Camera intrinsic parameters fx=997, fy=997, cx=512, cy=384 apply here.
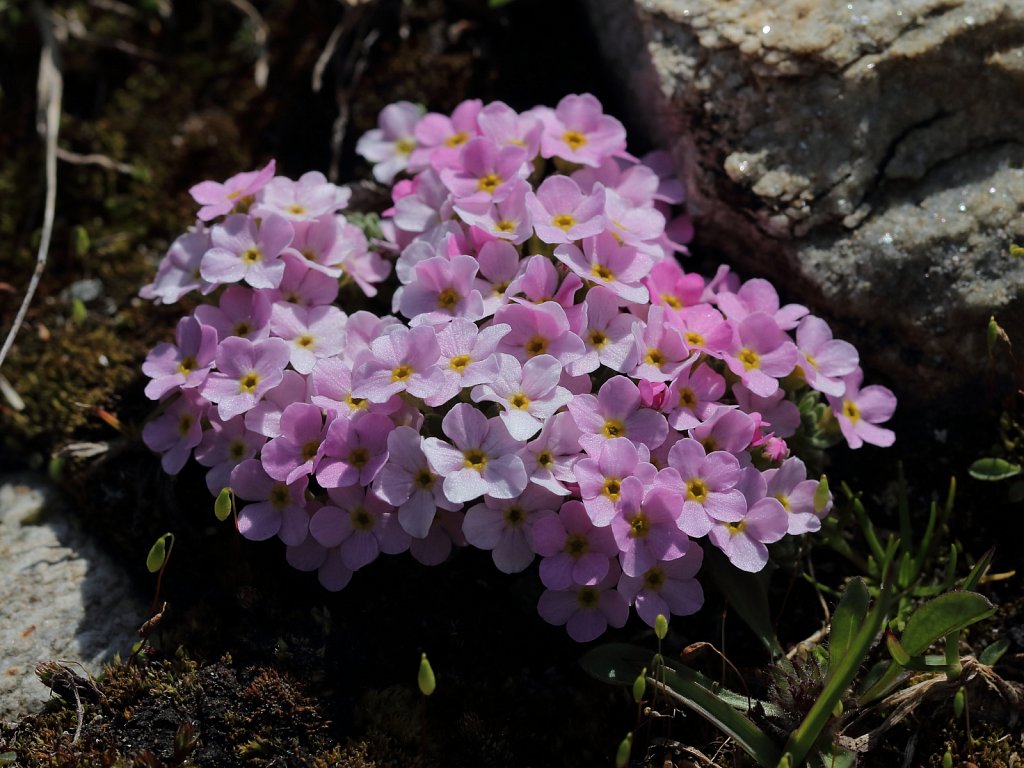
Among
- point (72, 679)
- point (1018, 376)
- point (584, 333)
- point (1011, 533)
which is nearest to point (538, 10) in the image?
point (584, 333)

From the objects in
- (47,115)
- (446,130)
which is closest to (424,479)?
(446,130)

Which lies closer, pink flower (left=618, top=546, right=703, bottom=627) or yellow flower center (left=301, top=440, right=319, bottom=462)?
pink flower (left=618, top=546, right=703, bottom=627)

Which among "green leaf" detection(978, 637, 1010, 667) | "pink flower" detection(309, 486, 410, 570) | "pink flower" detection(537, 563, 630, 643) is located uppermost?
"pink flower" detection(309, 486, 410, 570)

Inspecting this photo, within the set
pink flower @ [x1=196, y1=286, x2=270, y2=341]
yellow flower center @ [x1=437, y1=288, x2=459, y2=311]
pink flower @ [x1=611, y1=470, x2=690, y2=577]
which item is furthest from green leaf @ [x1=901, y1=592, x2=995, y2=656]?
pink flower @ [x1=196, y1=286, x2=270, y2=341]

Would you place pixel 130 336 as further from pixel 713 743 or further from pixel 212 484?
pixel 713 743

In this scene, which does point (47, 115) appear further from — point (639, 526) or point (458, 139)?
point (639, 526)

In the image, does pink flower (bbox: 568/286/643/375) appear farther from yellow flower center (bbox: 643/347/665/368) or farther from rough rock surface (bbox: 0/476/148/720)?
rough rock surface (bbox: 0/476/148/720)
